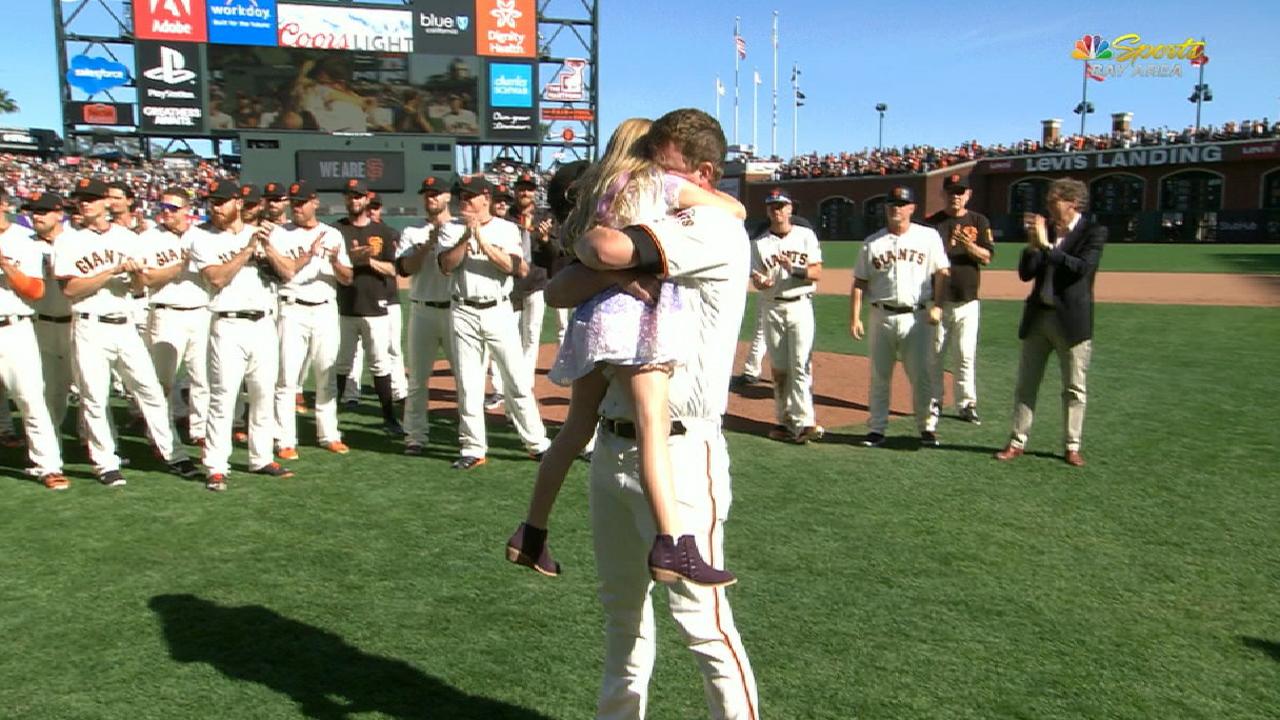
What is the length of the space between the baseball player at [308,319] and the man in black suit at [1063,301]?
5116 mm

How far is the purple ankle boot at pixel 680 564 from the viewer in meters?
2.41

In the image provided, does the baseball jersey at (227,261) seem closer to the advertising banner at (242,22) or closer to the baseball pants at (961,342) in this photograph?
the baseball pants at (961,342)

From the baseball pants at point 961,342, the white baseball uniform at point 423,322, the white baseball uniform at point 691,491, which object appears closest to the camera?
the white baseball uniform at point 691,491

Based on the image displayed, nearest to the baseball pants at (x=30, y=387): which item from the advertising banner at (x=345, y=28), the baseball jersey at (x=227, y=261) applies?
the baseball jersey at (x=227, y=261)

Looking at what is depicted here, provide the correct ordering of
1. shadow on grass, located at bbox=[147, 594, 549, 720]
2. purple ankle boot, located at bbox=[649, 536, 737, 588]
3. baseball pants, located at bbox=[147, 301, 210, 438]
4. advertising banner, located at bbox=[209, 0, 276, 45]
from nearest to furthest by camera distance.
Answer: purple ankle boot, located at bbox=[649, 536, 737, 588], shadow on grass, located at bbox=[147, 594, 549, 720], baseball pants, located at bbox=[147, 301, 210, 438], advertising banner, located at bbox=[209, 0, 276, 45]

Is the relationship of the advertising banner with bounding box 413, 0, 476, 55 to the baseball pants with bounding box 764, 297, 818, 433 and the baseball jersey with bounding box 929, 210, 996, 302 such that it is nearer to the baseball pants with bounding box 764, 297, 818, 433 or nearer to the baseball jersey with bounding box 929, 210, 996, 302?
the baseball jersey with bounding box 929, 210, 996, 302

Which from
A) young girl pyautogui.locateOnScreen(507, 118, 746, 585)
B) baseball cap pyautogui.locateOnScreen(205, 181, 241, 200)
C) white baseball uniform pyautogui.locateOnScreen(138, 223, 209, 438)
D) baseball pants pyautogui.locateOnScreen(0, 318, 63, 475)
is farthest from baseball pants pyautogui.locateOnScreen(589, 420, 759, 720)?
white baseball uniform pyautogui.locateOnScreen(138, 223, 209, 438)

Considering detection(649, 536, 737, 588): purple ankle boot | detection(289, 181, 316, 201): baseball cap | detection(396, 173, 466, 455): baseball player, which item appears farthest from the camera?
detection(289, 181, 316, 201): baseball cap

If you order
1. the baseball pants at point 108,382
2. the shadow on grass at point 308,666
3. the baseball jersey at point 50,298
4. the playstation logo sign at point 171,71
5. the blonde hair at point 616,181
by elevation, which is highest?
the playstation logo sign at point 171,71

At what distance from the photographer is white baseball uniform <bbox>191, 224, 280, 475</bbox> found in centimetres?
646

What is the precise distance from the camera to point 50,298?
22.8 ft

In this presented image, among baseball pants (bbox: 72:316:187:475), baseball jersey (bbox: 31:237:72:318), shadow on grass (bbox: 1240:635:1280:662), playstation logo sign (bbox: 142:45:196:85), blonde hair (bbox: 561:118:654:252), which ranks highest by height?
playstation logo sign (bbox: 142:45:196:85)

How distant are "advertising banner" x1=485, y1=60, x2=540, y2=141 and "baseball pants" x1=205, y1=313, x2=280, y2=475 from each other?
32059mm

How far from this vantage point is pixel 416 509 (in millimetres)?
5945
